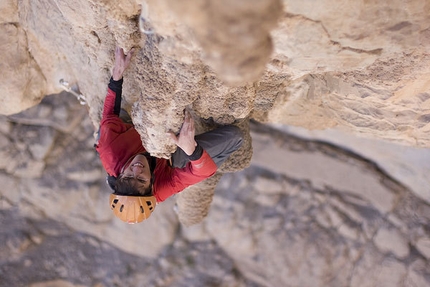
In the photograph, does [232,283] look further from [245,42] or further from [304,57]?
[245,42]

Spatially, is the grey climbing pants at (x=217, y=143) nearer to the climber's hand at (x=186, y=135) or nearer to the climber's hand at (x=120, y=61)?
the climber's hand at (x=186, y=135)

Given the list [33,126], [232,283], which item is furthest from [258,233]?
[33,126]

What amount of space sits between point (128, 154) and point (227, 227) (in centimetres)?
133

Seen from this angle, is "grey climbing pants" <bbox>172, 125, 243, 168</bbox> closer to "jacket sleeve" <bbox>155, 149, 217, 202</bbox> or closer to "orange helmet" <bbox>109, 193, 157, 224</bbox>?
"jacket sleeve" <bbox>155, 149, 217, 202</bbox>

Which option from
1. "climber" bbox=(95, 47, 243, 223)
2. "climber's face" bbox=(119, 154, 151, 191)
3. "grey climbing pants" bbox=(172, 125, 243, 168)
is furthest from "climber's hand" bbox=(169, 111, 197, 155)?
"climber's face" bbox=(119, 154, 151, 191)

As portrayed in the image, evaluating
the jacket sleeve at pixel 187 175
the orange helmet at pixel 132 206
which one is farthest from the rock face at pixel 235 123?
the orange helmet at pixel 132 206

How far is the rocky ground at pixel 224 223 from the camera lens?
243 centimetres

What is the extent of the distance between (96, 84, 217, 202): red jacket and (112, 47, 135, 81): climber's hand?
13cm

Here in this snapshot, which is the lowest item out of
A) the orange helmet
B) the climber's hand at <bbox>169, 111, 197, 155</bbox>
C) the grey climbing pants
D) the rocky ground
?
the rocky ground

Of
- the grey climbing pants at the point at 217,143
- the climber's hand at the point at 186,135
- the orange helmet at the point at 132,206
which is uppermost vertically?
the climber's hand at the point at 186,135

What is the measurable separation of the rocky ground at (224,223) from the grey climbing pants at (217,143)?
1115 mm

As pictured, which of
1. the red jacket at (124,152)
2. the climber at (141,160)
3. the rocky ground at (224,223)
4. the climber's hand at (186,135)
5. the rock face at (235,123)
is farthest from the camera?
the rocky ground at (224,223)

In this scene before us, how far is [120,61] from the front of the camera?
57.5 inches

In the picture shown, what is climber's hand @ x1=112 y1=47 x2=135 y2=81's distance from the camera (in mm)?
1435
